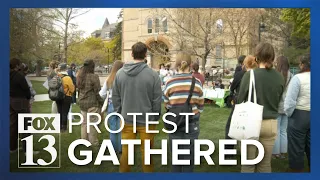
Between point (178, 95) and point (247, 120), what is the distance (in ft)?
2.34

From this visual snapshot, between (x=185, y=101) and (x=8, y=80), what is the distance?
1.76 metres

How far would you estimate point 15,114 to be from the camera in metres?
5.03

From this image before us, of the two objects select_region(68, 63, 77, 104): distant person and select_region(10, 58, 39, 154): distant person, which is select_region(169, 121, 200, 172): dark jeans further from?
select_region(10, 58, 39, 154): distant person

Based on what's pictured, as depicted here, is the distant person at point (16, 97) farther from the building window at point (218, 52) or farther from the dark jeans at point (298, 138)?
the dark jeans at point (298, 138)

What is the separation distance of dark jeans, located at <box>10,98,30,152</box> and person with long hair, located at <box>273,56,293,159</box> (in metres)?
2.50

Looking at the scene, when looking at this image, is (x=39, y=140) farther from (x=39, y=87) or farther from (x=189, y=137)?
→ (x=189, y=137)

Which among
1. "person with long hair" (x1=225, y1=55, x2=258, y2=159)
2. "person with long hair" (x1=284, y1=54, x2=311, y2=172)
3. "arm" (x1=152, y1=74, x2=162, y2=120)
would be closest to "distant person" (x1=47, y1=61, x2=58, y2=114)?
"arm" (x1=152, y1=74, x2=162, y2=120)

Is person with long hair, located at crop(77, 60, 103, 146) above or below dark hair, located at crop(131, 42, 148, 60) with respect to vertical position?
below

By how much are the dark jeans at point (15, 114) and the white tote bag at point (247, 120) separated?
6.71 ft

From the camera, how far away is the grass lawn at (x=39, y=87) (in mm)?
5109

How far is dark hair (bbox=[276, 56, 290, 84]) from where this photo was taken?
5023mm

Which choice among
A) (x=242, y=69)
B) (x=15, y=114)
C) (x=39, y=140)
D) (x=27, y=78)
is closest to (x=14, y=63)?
(x=27, y=78)

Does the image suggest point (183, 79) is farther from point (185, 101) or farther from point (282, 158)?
point (282, 158)

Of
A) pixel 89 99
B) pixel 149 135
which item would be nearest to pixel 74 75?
pixel 89 99
